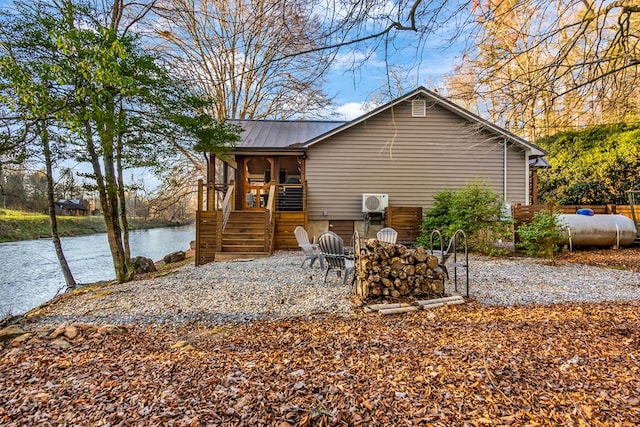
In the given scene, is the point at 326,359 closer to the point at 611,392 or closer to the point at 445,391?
the point at 445,391

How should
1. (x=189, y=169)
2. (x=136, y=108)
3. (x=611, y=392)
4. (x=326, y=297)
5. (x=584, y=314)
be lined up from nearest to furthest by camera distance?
1. (x=611, y=392)
2. (x=584, y=314)
3. (x=326, y=297)
4. (x=136, y=108)
5. (x=189, y=169)

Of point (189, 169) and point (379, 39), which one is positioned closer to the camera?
point (379, 39)

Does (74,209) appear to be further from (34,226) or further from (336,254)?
(336,254)

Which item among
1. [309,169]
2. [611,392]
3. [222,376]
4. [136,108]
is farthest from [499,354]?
[309,169]

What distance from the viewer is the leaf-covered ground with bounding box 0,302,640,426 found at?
6.48 feet

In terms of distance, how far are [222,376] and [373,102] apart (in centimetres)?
318

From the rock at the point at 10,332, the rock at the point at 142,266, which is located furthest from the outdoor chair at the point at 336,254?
the rock at the point at 142,266

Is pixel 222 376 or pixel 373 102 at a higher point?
pixel 373 102

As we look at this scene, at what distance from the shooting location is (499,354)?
2.66 m

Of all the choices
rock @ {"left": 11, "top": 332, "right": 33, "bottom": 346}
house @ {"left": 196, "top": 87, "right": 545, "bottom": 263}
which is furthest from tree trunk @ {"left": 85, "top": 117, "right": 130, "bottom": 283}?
rock @ {"left": 11, "top": 332, "right": 33, "bottom": 346}

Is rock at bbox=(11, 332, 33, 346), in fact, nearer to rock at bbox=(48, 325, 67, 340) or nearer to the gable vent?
rock at bbox=(48, 325, 67, 340)

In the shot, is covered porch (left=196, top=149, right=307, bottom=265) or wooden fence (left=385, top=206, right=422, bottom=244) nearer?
covered porch (left=196, top=149, right=307, bottom=265)

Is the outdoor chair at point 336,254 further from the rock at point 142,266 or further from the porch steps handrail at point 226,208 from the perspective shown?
the rock at point 142,266

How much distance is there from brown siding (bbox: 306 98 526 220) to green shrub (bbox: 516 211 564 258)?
297 centimetres
